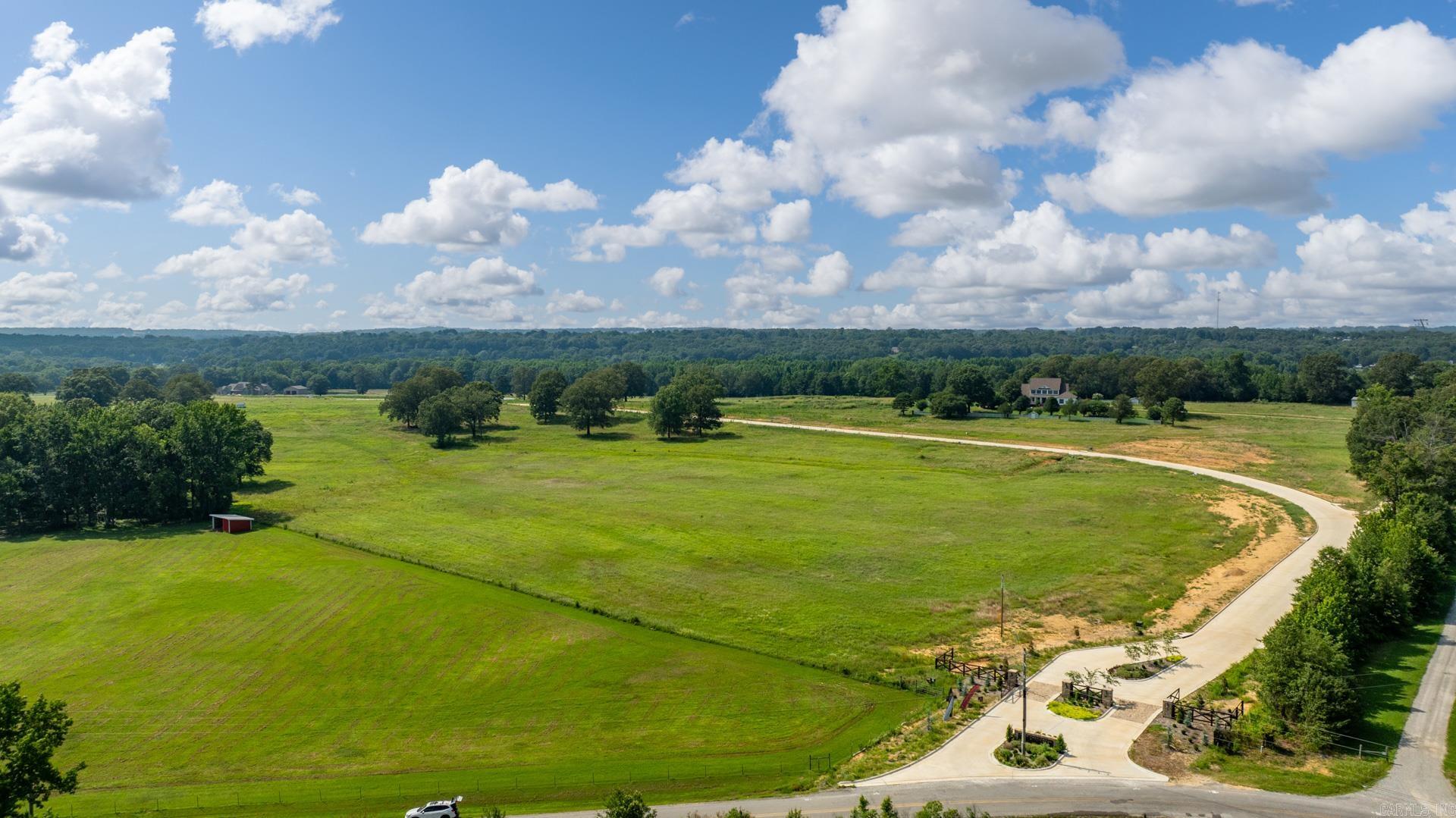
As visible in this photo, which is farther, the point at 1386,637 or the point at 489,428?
the point at 489,428

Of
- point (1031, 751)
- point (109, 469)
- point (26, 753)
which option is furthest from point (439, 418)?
point (1031, 751)

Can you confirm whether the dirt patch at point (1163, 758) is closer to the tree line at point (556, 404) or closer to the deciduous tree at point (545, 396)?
the tree line at point (556, 404)

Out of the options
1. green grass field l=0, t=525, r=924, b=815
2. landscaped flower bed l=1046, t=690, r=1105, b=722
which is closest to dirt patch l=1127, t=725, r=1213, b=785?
landscaped flower bed l=1046, t=690, r=1105, b=722

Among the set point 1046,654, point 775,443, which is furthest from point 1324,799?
point 775,443

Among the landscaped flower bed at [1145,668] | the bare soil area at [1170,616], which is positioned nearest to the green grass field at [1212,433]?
the bare soil area at [1170,616]

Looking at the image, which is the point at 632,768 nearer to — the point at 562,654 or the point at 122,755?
the point at 562,654

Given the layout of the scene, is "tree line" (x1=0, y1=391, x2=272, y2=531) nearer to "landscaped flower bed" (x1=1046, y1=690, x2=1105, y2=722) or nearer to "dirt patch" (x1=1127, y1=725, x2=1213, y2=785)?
"landscaped flower bed" (x1=1046, y1=690, x2=1105, y2=722)

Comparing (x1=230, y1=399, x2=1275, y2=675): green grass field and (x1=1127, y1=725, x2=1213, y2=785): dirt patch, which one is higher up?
(x1=230, y1=399, x2=1275, y2=675): green grass field
